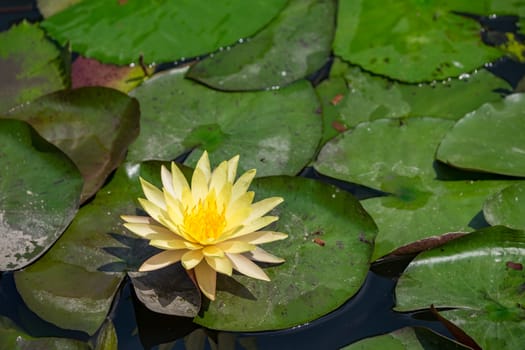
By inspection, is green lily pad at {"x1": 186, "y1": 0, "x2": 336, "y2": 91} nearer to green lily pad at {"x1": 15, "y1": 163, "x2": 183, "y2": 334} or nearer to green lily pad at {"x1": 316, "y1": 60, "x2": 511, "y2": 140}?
green lily pad at {"x1": 316, "y1": 60, "x2": 511, "y2": 140}

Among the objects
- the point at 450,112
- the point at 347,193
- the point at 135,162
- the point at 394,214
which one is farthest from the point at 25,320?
the point at 450,112

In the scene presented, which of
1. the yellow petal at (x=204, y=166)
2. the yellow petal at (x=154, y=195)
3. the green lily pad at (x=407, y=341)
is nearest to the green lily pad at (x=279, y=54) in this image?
the yellow petal at (x=204, y=166)

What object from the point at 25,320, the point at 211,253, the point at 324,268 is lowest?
the point at 25,320

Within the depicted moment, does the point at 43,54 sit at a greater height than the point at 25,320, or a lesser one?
greater

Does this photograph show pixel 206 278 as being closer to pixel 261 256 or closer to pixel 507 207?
pixel 261 256

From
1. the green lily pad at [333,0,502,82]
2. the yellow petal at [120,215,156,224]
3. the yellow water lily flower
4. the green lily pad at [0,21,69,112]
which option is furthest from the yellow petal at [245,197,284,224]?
the green lily pad at [0,21,69,112]

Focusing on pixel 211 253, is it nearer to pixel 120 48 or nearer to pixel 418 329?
pixel 418 329

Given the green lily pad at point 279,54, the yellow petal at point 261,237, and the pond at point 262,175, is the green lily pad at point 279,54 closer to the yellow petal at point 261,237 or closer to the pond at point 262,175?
the pond at point 262,175
